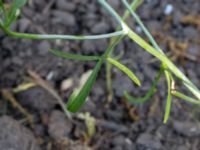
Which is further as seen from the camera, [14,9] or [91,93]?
[91,93]

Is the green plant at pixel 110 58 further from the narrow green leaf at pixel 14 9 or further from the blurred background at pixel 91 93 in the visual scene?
the blurred background at pixel 91 93

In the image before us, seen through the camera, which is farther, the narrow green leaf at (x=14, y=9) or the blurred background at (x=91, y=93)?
the blurred background at (x=91, y=93)

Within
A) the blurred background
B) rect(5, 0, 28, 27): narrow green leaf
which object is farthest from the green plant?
the blurred background

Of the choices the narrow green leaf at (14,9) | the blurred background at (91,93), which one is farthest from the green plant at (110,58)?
the blurred background at (91,93)

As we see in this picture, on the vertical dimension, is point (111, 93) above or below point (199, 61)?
below

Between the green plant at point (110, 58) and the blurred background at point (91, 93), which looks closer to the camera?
the green plant at point (110, 58)

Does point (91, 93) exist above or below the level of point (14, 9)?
below

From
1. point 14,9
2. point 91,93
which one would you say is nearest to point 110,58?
point 14,9

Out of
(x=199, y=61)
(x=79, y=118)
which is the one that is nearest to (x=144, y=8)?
(x=199, y=61)

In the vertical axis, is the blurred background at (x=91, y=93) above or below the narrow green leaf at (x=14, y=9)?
below

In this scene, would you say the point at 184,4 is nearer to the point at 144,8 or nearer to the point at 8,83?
the point at 144,8

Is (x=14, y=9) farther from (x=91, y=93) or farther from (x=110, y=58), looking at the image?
(x=91, y=93)
